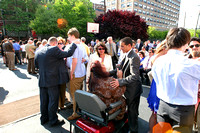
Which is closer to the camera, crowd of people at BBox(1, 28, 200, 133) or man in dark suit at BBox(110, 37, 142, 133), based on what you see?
crowd of people at BBox(1, 28, 200, 133)

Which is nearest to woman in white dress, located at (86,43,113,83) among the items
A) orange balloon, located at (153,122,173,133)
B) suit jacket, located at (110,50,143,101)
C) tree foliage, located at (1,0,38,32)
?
suit jacket, located at (110,50,143,101)

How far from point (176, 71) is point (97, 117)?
1.32m

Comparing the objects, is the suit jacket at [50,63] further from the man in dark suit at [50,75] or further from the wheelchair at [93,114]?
the wheelchair at [93,114]

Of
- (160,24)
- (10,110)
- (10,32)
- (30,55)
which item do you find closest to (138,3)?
(160,24)

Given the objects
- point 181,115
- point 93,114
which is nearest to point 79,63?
point 93,114

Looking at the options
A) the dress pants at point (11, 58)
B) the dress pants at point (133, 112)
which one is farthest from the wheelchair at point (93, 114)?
the dress pants at point (11, 58)

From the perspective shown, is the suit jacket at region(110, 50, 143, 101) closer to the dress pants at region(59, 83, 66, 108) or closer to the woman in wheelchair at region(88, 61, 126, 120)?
the woman in wheelchair at region(88, 61, 126, 120)

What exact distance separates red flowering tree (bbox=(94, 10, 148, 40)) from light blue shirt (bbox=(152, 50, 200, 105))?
901 inches

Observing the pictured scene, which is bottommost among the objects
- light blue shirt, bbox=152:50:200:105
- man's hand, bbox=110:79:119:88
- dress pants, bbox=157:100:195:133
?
dress pants, bbox=157:100:195:133

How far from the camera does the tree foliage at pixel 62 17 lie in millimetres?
22297

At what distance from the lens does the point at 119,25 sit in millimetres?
23141

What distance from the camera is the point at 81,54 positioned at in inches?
115

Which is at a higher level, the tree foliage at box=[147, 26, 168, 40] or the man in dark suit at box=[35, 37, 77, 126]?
the tree foliage at box=[147, 26, 168, 40]

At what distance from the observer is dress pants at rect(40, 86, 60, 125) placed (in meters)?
2.69
